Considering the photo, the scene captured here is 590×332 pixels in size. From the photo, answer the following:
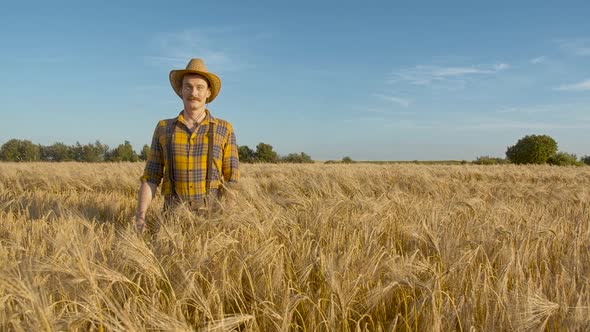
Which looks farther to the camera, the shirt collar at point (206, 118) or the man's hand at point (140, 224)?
the shirt collar at point (206, 118)

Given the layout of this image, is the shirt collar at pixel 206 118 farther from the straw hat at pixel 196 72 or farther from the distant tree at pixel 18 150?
the distant tree at pixel 18 150

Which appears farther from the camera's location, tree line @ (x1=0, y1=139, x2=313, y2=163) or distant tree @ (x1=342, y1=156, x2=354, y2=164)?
tree line @ (x1=0, y1=139, x2=313, y2=163)

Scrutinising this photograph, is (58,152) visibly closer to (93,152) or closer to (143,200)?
(93,152)

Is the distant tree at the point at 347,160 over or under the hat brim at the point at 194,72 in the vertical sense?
under

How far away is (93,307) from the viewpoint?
1.04 meters

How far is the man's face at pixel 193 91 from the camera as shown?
3.16 m

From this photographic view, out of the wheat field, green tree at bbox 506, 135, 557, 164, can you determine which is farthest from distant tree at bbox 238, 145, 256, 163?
the wheat field

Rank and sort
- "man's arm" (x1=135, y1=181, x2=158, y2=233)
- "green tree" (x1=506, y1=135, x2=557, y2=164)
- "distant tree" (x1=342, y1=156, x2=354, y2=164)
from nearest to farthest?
"man's arm" (x1=135, y1=181, x2=158, y2=233)
"green tree" (x1=506, y1=135, x2=557, y2=164)
"distant tree" (x1=342, y1=156, x2=354, y2=164)

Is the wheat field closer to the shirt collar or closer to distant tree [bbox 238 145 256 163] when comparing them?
the shirt collar

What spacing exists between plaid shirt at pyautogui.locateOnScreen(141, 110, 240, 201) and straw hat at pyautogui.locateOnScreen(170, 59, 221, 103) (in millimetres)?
273

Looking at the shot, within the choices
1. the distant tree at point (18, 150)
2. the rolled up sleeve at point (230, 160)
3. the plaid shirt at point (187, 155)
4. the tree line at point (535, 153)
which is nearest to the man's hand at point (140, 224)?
the plaid shirt at point (187, 155)

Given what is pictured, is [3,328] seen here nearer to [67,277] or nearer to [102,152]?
[67,277]

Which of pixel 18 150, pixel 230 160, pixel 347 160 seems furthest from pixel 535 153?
pixel 18 150

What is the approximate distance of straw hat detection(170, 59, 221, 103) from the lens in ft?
10.3
